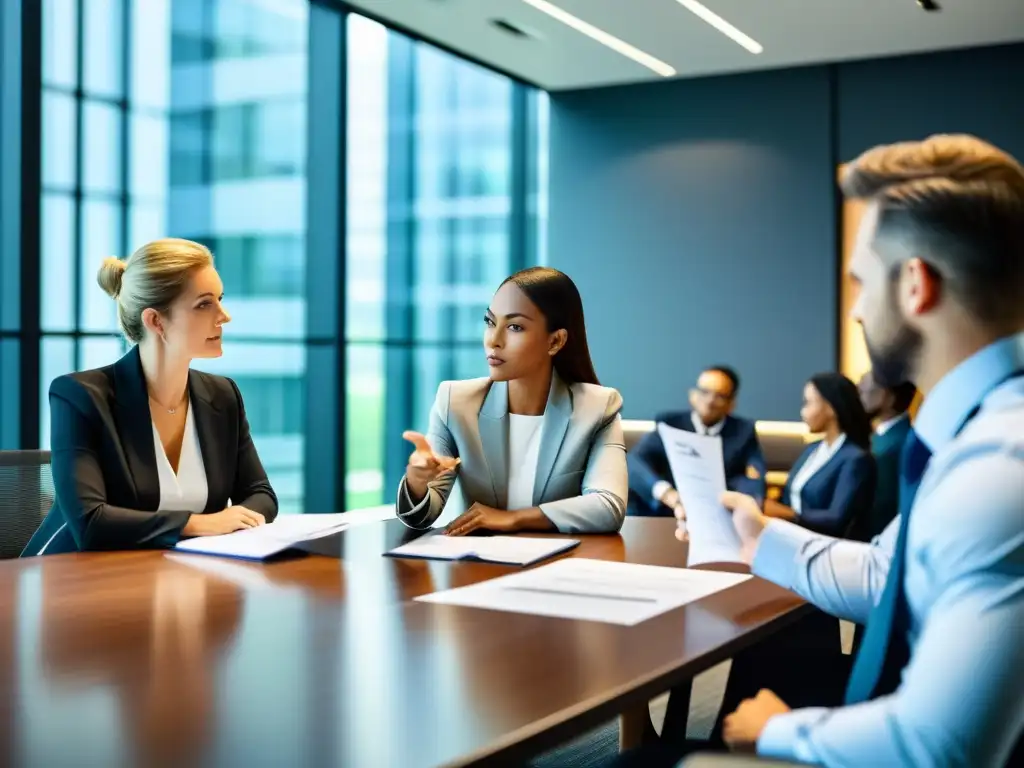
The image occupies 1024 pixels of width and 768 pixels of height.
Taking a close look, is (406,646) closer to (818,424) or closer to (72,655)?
(72,655)

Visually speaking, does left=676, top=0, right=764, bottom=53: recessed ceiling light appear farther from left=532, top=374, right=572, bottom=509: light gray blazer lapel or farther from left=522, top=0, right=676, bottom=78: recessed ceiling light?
left=532, top=374, right=572, bottom=509: light gray blazer lapel

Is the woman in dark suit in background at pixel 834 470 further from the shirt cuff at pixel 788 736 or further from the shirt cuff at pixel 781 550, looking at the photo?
the shirt cuff at pixel 788 736

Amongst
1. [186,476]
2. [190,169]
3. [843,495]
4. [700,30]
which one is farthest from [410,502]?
[700,30]

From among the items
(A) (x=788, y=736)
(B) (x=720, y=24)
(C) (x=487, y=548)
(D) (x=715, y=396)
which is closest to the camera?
(A) (x=788, y=736)

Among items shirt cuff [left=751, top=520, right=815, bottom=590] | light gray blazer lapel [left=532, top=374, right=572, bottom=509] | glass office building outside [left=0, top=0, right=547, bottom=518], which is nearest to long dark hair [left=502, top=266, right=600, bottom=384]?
light gray blazer lapel [left=532, top=374, right=572, bottom=509]

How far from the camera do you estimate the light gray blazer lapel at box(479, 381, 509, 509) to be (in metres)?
3.04

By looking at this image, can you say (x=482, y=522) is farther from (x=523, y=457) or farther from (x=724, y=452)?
(x=724, y=452)

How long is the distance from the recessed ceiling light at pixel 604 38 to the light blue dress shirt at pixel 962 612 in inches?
243

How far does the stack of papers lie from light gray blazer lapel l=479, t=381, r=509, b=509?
0.44m

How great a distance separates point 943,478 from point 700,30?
683 cm

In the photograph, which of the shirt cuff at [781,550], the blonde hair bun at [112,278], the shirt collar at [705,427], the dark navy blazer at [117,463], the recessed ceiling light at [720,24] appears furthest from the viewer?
the recessed ceiling light at [720,24]

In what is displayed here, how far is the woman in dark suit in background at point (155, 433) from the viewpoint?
261 centimetres

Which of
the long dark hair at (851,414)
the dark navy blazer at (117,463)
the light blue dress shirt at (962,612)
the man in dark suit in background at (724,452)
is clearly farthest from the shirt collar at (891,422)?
the light blue dress shirt at (962,612)

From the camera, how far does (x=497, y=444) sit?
3.06 m
